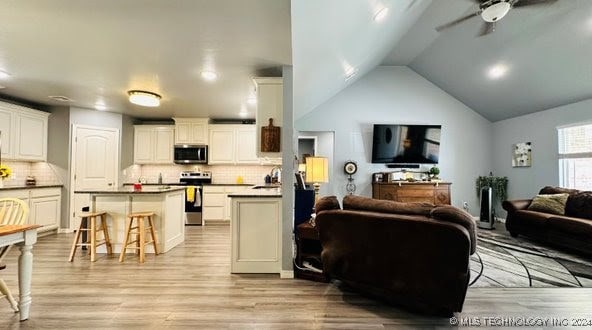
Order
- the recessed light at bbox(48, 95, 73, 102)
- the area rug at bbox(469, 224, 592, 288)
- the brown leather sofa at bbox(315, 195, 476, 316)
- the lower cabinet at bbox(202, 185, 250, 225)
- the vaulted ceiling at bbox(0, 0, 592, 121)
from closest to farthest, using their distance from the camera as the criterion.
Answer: the brown leather sofa at bbox(315, 195, 476, 316) → the vaulted ceiling at bbox(0, 0, 592, 121) → the area rug at bbox(469, 224, 592, 288) → the recessed light at bbox(48, 95, 73, 102) → the lower cabinet at bbox(202, 185, 250, 225)

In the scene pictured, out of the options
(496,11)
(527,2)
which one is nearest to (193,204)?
(496,11)

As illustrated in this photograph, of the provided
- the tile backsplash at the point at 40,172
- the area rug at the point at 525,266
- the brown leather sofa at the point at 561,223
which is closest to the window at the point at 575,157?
the brown leather sofa at the point at 561,223

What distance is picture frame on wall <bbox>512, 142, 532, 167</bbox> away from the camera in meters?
5.81

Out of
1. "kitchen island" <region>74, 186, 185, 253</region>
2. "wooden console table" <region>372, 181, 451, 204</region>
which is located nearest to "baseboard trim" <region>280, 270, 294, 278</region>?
"kitchen island" <region>74, 186, 185, 253</region>

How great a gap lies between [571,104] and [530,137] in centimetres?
96

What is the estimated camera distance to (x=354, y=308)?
93.6 inches

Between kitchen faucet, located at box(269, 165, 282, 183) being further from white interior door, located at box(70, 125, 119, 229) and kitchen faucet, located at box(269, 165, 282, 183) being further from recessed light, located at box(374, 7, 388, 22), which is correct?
recessed light, located at box(374, 7, 388, 22)

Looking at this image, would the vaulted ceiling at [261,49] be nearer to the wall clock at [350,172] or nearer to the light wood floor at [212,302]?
the wall clock at [350,172]

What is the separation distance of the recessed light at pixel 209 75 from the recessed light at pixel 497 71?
5.15 m

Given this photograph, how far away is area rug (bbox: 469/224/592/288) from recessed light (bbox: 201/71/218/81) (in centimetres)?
388

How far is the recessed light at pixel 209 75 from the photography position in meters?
3.53

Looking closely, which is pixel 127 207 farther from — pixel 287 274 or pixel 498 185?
pixel 498 185

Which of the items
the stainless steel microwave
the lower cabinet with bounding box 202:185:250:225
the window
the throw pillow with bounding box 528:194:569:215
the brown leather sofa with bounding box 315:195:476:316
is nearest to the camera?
the brown leather sofa with bounding box 315:195:476:316

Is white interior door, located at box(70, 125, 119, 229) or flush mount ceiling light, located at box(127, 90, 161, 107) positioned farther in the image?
white interior door, located at box(70, 125, 119, 229)
